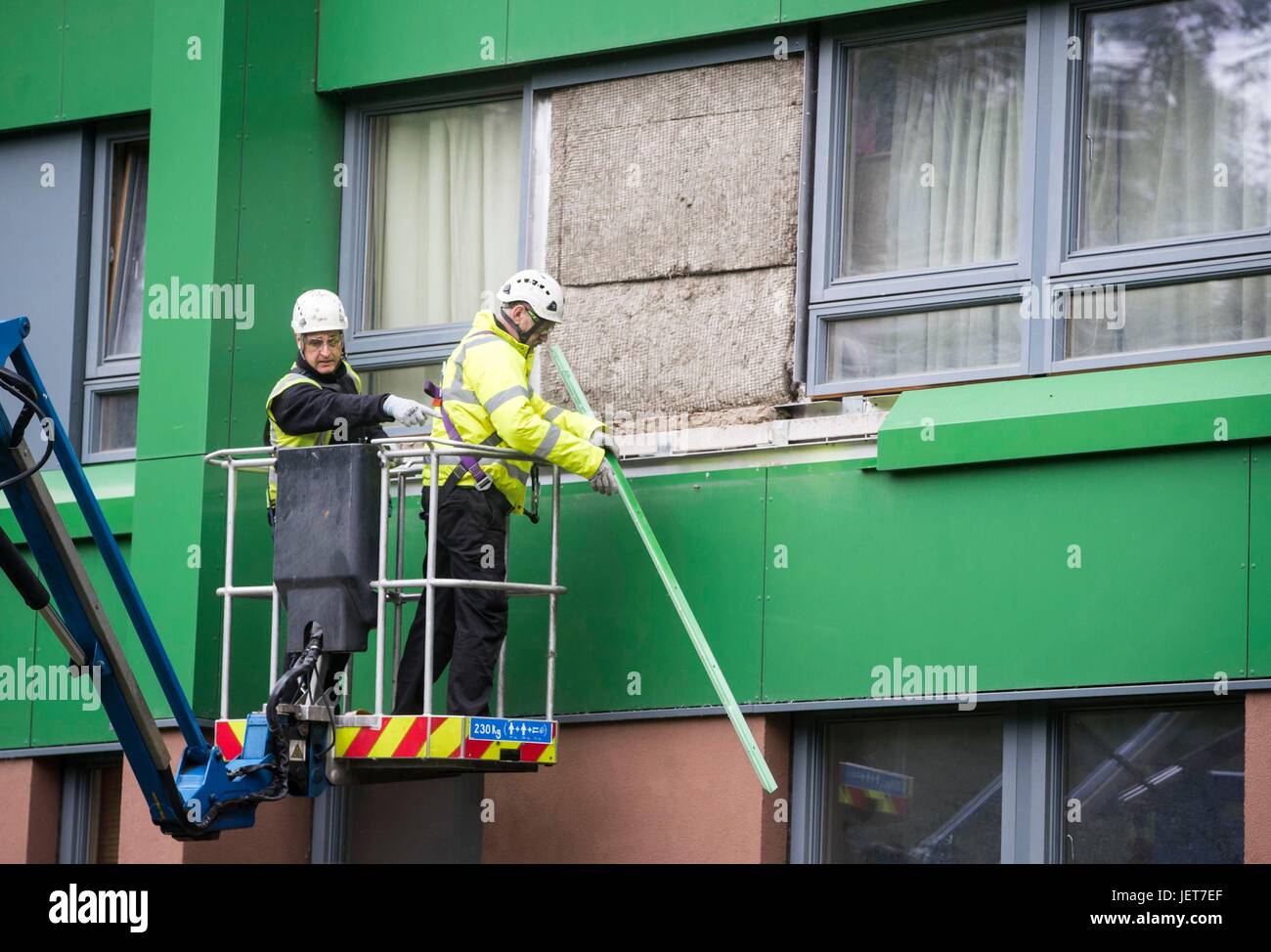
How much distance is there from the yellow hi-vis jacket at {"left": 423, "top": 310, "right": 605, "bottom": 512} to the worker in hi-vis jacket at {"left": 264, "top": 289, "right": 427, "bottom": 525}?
0.73ft

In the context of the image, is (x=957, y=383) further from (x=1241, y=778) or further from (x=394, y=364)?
(x=394, y=364)

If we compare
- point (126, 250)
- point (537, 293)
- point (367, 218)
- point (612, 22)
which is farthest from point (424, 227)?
point (537, 293)

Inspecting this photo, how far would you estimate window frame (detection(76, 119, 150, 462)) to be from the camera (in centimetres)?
1268

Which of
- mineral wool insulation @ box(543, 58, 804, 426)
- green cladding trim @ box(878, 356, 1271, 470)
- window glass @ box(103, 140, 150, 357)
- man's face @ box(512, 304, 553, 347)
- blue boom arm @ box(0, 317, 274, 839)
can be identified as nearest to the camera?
blue boom arm @ box(0, 317, 274, 839)

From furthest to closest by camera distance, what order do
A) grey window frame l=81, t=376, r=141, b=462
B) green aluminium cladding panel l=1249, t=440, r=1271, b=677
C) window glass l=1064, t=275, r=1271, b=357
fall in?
grey window frame l=81, t=376, r=141, b=462 → window glass l=1064, t=275, r=1271, b=357 → green aluminium cladding panel l=1249, t=440, r=1271, b=677

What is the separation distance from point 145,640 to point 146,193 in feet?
12.7

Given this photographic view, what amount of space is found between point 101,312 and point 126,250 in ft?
1.26

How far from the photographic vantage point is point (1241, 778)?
31.1ft

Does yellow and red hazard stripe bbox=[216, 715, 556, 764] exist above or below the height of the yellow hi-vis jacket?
below

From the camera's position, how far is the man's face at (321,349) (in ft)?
34.4

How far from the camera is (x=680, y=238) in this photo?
11.2m

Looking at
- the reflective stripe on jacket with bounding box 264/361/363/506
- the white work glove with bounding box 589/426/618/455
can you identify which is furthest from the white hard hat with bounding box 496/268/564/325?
the reflective stripe on jacket with bounding box 264/361/363/506

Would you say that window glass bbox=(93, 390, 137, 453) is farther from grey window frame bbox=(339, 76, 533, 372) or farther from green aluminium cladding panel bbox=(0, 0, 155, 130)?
green aluminium cladding panel bbox=(0, 0, 155, 130)

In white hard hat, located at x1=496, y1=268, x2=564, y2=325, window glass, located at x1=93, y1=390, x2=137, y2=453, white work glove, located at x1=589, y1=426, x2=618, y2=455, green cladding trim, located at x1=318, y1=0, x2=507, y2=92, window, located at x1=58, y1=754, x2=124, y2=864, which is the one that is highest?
green cladding trim, located at x1=318, y1=0, x2=507, y2=92
